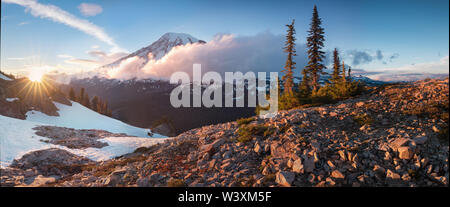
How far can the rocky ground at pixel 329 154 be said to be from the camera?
4.65 meters

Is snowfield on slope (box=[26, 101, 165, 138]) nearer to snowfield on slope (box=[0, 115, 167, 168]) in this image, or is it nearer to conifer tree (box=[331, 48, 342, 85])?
snowfield on slope (box=[0, 115, 167, 168])

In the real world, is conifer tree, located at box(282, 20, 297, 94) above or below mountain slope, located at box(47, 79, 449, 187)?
above

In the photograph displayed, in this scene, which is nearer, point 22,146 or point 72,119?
point 22,146

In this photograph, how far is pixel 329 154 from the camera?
5.62 meters

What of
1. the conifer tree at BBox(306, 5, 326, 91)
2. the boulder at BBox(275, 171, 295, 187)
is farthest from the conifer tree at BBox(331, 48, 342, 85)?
the boulder at BBox(275, 171, 295, 187)

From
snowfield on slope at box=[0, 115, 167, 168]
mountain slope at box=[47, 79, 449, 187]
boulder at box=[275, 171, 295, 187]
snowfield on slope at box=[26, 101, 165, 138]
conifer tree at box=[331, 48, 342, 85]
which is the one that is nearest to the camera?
mountain slope at box=[47, 79, 449, 187]

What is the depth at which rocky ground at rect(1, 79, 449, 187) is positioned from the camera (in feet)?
15.3

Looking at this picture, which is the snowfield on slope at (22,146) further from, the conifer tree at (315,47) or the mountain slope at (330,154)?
the conifer tree at (315,47)

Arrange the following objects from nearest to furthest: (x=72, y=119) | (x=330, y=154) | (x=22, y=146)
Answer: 1. (x=330, y=154)
2. (x=22, y=146)
3. (x=72, y=119)

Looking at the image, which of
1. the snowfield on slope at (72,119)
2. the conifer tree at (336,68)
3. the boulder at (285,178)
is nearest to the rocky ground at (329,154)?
the boulder at (285,178)

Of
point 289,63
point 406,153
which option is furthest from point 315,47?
point 406,153

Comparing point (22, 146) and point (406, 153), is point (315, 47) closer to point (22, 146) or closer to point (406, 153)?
point (406, 153)
